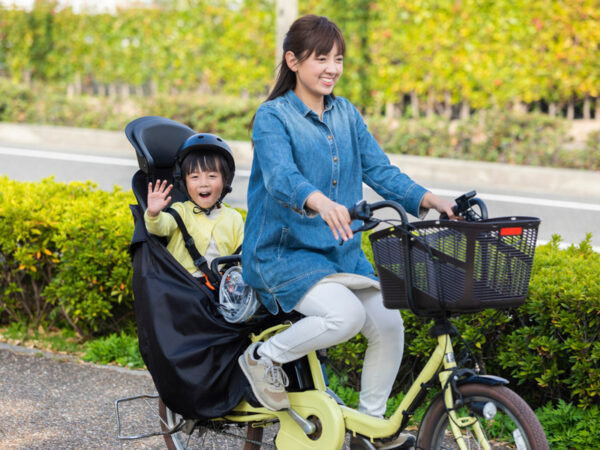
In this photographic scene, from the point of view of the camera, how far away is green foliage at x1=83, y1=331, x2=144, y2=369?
478 cm

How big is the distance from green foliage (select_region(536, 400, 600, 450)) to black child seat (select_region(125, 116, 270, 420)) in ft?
4.68

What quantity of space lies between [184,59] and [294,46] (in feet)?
42.0

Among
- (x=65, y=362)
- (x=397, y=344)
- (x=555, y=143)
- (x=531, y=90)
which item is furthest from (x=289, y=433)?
(x=531, y=90)

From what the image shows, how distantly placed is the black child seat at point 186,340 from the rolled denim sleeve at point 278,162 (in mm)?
607

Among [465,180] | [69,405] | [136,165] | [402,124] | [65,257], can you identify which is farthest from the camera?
[402,124]

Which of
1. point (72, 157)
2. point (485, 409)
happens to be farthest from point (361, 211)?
point (72, 157)

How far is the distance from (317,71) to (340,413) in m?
1.21

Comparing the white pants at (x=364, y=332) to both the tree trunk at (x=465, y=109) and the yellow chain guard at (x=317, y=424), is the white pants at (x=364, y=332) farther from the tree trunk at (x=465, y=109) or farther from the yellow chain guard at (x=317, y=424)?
the tree trunk at (x=465, y=109)

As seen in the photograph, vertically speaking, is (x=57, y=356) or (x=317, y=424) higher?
(x=317, y=424)

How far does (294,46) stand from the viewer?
289 centimetres

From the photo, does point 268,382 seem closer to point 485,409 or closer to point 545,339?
point 485,409

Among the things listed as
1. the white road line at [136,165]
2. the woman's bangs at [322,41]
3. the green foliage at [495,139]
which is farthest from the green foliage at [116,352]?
the green foliage at [495,139]

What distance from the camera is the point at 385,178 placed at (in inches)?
119

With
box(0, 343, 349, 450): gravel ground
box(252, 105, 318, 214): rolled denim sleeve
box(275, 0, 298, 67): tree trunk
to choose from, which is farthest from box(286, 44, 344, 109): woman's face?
box(275, 0, 298, 67): tree trunk
